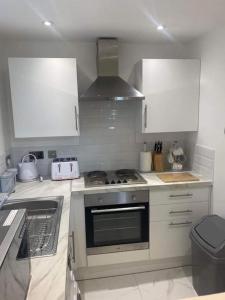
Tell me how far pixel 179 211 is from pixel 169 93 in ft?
3.76

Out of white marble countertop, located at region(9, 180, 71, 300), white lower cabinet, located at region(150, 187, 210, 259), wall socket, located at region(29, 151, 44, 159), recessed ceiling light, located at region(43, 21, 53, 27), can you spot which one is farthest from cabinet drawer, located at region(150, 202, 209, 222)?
recessed ceiling light, located at region(43, 21, 53, 27)

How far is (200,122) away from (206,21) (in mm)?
909

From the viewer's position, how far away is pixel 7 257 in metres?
0.75

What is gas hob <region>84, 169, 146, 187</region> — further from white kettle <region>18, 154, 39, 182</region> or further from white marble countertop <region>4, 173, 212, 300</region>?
white kettle <region>18, 154, 39, 182</region>

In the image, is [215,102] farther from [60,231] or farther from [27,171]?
[27,171]

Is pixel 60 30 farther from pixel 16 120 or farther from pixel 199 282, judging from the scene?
pixel 199 282

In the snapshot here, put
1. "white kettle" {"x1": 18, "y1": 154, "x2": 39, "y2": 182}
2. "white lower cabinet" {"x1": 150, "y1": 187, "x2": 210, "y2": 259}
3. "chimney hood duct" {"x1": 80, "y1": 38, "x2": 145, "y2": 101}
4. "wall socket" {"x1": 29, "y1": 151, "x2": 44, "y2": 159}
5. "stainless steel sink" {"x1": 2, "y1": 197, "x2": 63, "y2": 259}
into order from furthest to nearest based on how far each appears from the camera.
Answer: "wall socket" {"x1": 29, "y1": 151, "x2": 44, "y2": 159}, "white kettle" {"x1": 18, "y1": 154, "x2": 39, "y2": 182}, "white lower cabinet" {"x1": 150, "y1": 187, "x2": 210, "y2": 259}, "chimney hood duct" {"x1": 80, "y1": 38, "x2": 145, "y2": 101}, "stainless steel sink" {"x1": 2, "y1": 197, "x2": 63, "y2": 259}

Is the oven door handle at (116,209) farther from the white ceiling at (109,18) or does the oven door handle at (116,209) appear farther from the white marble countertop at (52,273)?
the white ceiling at (109,18)

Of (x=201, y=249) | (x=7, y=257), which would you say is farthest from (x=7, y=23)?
(x=201, y=249)

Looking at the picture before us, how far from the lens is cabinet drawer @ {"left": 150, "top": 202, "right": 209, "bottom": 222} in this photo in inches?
88.1

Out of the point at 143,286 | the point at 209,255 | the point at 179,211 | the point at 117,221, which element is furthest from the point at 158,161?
the point at 143,286

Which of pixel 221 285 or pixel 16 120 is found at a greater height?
pixel 16 120

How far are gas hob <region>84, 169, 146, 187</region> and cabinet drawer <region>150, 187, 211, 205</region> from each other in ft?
0.62

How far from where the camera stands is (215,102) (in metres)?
2.14
